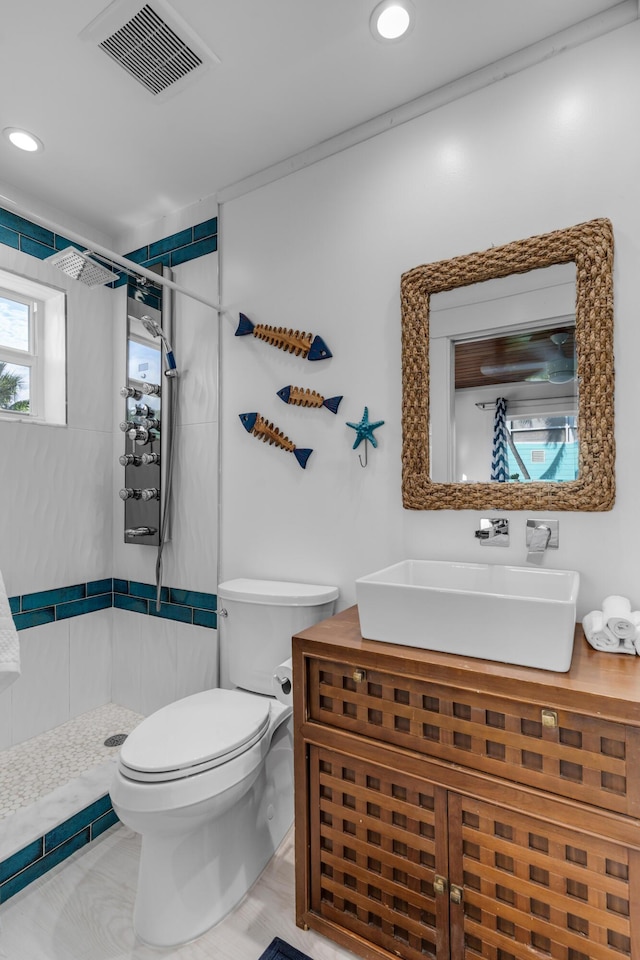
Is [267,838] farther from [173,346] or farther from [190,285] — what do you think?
[190,285]

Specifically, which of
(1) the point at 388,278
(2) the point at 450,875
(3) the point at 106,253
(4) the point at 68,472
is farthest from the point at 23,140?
(2) the point at 450,875

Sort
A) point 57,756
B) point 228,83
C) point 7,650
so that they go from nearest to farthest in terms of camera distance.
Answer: point 7,650, point 228,83, point 57,756

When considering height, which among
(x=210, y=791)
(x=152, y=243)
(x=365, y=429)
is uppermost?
(x=152, y=243)

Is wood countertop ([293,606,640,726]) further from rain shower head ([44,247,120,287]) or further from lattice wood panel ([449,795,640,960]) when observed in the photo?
rain shower head ([44,247,120,287])

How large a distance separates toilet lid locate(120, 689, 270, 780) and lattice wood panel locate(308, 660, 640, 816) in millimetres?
266

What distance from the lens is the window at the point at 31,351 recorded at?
2268 mm

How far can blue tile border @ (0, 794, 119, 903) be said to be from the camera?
1517 mm

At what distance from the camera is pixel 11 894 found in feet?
4.98

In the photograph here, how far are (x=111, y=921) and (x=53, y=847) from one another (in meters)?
0.34

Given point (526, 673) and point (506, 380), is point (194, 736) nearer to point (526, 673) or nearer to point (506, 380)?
point (526, 673)

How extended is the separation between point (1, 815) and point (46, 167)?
247 centimetres

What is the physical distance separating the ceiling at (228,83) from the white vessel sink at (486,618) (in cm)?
159

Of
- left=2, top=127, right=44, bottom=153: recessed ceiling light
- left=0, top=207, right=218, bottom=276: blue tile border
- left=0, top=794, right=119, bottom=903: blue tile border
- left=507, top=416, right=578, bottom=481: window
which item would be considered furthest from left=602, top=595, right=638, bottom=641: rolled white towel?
left=2, top=127, right=44, bottom=153: recessed ceiling light

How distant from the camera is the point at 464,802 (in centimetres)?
115
